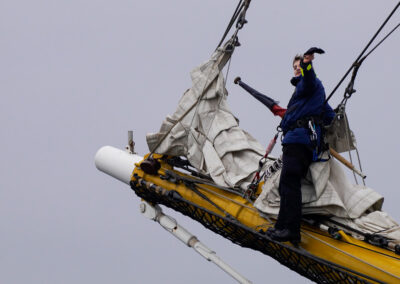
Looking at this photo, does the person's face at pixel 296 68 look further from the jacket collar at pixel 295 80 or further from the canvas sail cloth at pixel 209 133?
the canvas sail cloth at pixel 209 133

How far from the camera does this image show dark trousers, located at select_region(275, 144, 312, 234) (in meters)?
6.62

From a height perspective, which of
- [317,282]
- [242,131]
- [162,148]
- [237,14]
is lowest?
[317,282]

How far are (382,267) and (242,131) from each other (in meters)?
2.42

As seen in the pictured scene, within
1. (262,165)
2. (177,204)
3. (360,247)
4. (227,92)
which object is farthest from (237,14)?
(360,247)

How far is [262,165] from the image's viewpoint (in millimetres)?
7461

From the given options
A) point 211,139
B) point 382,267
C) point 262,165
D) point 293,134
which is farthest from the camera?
point 211,139

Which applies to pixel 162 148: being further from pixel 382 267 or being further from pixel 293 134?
pixel 382 267

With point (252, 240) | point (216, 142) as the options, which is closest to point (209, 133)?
point (216, 142)

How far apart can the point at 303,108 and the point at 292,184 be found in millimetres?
703

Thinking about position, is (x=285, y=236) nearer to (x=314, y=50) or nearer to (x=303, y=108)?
(x=303, y=108)

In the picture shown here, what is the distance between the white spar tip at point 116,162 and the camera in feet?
29.0

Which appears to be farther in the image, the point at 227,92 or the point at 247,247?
the point at 227,92

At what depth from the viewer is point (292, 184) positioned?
666 cm

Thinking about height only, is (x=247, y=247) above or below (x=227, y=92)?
below
